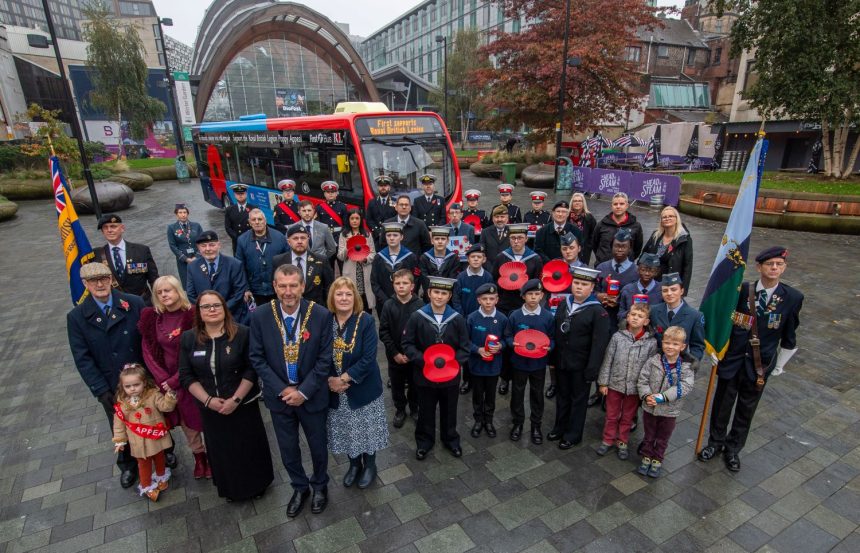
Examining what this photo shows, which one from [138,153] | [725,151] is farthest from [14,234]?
[725,151]

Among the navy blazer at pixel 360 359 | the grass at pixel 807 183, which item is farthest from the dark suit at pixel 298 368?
the grass at pixel 807 183

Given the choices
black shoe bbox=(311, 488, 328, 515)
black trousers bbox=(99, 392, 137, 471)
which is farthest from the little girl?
black shoe bbox=(311, 488, 328, 515)

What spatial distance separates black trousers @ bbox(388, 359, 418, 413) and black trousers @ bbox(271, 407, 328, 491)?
1.35 metres

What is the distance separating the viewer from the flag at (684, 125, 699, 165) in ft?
96.2

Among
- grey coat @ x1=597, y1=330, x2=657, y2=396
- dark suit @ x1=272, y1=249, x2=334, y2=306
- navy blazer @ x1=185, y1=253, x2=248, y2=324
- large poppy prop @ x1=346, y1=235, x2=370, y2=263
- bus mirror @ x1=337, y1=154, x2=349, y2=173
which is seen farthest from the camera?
bus mirror @ x1=337, y1=154, x2=349, y2=173

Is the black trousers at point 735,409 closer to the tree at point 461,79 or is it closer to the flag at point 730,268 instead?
the flag at point 730,268

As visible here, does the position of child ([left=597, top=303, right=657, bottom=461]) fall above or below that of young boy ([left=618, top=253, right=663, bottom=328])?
below

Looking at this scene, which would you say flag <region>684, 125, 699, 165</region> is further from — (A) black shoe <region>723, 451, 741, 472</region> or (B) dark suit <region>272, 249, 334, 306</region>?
(B) dark suit <region>272, 249, 334, 306</region>

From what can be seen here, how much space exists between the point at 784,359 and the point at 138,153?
48.3 meters

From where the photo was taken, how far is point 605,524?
152 inches

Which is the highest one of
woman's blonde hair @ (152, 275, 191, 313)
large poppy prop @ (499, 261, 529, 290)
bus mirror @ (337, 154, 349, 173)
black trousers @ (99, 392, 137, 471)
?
bus mirror @ (337, 154, 349, 173)

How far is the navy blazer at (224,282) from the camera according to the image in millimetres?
5516

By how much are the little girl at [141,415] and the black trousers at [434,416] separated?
2.28m

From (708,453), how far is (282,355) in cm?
423
